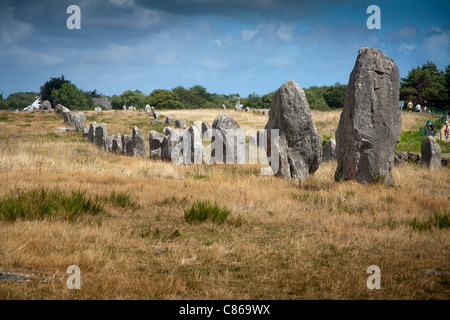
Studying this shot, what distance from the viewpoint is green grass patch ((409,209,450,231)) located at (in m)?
7.26

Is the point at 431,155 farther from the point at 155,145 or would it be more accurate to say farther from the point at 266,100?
the point at 266,100

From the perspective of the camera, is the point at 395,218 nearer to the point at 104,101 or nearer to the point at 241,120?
the point at 241,120

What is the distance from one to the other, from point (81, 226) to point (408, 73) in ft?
220

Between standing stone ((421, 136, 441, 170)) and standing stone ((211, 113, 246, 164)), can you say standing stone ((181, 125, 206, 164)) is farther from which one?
standing stone ((421, 136, 441, 170))

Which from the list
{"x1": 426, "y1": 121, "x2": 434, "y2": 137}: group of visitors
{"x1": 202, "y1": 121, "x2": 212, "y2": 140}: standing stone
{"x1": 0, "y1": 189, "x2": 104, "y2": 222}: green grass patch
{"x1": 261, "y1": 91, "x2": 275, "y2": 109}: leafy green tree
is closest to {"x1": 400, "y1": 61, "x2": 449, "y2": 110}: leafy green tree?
{"x1": 261, "y1": 91, "x2": 275, "y2": 109}: leafy green tree

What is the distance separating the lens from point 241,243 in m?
6.36

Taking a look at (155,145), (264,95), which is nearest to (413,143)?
(155,145)

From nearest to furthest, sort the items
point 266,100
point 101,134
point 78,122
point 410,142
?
1. point 101,134
2. point 410,142
3. point 78,122
4. point 266,100

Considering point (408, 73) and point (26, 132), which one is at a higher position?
point (408, 73)

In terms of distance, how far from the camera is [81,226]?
22.5 ft

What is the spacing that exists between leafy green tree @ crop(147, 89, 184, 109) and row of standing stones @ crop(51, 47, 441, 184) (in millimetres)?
56763

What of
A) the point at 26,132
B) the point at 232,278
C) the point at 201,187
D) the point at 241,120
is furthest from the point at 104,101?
the point at 232,278

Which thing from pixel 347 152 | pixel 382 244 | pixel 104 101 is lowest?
pixel 382 244

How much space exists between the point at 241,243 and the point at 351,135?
642cm
